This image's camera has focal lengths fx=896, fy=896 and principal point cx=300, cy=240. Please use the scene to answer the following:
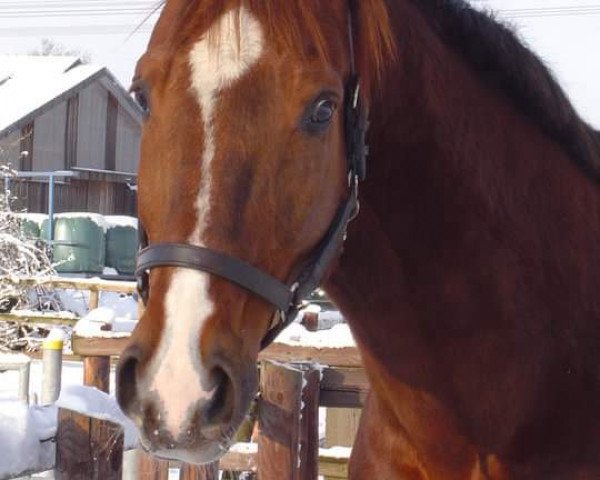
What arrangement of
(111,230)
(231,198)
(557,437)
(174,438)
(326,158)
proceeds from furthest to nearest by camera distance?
(111,230) → (557,437) → (326,158) → (231,198) → (174,438)

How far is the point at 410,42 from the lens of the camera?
7.45 ft

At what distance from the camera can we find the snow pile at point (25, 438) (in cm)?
259

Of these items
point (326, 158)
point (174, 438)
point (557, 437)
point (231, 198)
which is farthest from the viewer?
point (557, 437)

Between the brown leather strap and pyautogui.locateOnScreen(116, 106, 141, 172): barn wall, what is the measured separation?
2773 cm

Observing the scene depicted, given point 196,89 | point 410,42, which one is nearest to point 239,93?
point 196,89

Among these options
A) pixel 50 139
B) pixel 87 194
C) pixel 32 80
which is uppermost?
pixel 32 80

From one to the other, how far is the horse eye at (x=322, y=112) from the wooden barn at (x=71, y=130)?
23244 mm

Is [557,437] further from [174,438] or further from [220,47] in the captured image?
[220,47]

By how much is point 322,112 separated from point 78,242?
17.5 metres

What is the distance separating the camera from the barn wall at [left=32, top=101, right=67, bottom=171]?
2623cm

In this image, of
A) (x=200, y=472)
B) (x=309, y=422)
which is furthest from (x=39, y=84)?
(x=200, y=472)

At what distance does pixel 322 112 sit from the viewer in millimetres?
1929

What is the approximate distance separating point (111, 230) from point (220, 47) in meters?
18.6

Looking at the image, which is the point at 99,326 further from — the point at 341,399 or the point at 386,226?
the point at 386,226
